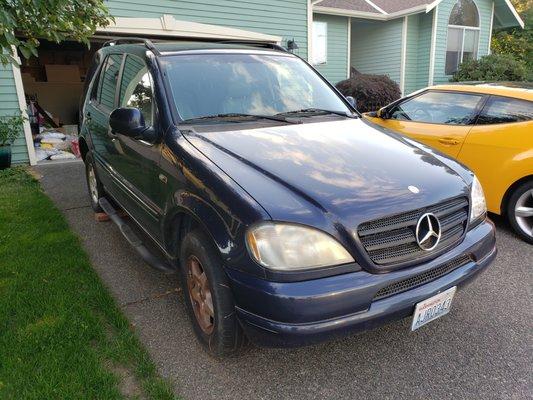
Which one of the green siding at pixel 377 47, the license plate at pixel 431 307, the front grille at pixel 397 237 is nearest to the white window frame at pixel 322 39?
the green siding at pixel 377 47

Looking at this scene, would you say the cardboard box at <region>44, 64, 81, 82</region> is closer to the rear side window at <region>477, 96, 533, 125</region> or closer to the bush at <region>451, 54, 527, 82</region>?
the bush at <region>451, 54, 527, 82</region>

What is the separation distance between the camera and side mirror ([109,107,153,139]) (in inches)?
112

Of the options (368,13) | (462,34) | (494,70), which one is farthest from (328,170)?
(462,34)

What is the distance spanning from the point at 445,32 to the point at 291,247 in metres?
15.1

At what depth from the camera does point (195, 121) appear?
9.62 ft

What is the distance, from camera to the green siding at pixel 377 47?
1448cm

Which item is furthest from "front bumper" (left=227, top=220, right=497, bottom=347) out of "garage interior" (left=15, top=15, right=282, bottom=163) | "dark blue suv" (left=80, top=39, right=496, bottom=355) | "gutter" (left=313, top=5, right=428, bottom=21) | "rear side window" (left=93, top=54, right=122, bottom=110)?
"gutter" (left=313, top=5, right=428, bottom=21)

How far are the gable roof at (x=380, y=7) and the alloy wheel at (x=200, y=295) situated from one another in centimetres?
1162

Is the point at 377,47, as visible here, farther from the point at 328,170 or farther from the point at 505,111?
the point at 328,170

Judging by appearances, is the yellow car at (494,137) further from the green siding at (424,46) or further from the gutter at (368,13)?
the green siding at (424,46)

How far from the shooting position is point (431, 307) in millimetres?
2227

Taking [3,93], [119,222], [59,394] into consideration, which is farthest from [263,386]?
[3,93]

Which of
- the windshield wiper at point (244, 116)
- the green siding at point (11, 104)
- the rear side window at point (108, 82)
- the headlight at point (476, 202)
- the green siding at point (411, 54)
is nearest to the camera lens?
the headlight at point (476, 202)

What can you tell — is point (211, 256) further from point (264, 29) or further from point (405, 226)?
point (264, 29)
